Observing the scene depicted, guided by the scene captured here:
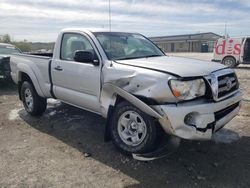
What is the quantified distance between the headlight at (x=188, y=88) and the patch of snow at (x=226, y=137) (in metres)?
1.46

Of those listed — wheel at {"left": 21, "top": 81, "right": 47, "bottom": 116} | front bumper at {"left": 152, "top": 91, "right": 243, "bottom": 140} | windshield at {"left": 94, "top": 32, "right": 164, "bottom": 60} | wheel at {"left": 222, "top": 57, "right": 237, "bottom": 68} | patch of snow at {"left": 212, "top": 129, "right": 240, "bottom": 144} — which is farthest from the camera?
wheel at {"left": 222, "top": 57, "right": 237, "bottom": 68}

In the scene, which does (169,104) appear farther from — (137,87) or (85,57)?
(85,57)

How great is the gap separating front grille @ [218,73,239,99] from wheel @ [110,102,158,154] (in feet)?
3.47

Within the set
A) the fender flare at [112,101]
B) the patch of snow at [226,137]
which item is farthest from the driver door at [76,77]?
the patch of snow at [226,137]

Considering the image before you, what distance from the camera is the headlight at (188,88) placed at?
350cm

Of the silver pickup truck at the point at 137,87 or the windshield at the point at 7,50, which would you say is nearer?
the silver pickup truck at the point at 137,87

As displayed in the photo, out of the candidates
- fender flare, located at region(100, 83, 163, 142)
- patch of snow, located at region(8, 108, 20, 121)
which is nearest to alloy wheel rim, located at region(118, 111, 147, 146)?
fender flare, located at region(100, 83, 163, 142)

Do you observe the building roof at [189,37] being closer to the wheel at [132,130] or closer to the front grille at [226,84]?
the front grille at [226,84]

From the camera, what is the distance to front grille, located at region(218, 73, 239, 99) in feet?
12.9

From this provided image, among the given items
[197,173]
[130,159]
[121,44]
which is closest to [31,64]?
[121,44]

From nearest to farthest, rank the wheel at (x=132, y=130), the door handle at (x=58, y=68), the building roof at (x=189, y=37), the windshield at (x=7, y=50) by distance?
1. the wheel at (x=132, y=130)
2. the door handle at (x=58, y=68)
3. the windshield at (x=7, y=50)
4. the building roof at (x=189, y=37)

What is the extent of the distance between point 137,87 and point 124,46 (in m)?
1.41

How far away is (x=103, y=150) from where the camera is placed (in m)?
4.45

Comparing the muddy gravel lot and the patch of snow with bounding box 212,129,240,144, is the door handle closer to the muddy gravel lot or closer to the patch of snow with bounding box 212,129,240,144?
the muddy gravel lot
